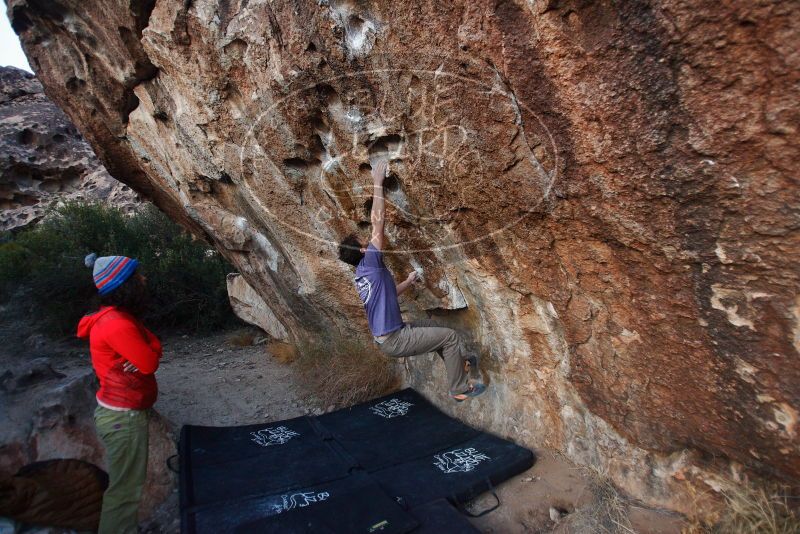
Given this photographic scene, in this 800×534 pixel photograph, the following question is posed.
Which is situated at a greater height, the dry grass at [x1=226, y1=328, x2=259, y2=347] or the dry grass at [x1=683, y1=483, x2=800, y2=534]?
the dry grass at [x1=683, y1=483, x2=800, y2=534]

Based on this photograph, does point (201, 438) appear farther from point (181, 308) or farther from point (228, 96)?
point (181, 308)

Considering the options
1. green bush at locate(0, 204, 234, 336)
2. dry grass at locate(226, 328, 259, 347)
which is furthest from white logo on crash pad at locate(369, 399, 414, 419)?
green bush at locate(0, 204, 234, 336)

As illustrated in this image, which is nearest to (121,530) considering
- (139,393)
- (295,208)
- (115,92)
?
(139,393)

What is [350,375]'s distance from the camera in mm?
4156

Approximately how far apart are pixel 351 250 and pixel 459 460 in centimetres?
143

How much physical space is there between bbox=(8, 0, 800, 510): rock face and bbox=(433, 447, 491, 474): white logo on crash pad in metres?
0.31

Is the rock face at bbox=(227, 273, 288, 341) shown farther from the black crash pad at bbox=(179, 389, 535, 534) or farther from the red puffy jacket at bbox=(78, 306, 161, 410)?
the red puffy jacket at bbox=(78, 306, 161, 410)

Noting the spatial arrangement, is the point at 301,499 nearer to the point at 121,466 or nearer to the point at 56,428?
the point at 121,466

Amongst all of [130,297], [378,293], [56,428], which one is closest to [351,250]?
[378,293]

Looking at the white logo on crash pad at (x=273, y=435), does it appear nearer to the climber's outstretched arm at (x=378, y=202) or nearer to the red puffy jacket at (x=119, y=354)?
the red puffy jacket at (x=119, y=354)

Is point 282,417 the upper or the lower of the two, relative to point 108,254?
lower

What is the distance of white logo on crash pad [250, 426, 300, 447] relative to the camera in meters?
3.28

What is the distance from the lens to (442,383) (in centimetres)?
365

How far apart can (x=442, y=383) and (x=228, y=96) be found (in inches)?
97.1
